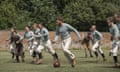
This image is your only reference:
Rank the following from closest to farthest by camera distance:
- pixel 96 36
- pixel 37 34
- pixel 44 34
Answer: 1. pixel 44 34
2. pixel 37 34
3. pixel 96 36

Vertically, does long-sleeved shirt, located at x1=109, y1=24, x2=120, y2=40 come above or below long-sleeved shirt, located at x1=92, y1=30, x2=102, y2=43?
above

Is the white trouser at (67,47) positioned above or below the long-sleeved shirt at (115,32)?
below

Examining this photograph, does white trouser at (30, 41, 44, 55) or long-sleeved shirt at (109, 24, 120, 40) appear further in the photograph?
white trouser at (30, 41, 44, 55)

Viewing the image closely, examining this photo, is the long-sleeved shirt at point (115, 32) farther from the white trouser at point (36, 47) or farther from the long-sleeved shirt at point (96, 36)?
the long-sleeved shirt at point (96, 36)

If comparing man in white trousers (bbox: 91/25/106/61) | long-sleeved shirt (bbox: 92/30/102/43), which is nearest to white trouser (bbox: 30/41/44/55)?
man in white trousers (bbox: 91/25/106/61)

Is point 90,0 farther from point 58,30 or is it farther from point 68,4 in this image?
point 58,30

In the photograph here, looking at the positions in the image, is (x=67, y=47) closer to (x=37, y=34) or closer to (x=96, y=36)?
(x=37, y=34)

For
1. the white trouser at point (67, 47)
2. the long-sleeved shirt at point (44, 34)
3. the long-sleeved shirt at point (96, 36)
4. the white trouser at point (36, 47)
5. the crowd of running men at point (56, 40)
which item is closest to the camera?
the crowd of running men at point (56, 40)

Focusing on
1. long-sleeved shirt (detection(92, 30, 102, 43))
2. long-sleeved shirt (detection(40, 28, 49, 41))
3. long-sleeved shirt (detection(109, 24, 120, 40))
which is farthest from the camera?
long-sleeved shirt (detection(92, 30, 102, 43))

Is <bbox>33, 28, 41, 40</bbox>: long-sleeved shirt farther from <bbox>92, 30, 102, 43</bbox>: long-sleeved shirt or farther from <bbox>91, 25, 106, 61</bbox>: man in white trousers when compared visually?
<bbox>92, 30, 102, 43</bbox>: long-sleeved shirt

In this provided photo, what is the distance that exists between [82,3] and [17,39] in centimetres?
3795

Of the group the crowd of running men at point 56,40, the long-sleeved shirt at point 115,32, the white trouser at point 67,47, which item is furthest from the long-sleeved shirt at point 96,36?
the long-sleeved shirt at point 115,32

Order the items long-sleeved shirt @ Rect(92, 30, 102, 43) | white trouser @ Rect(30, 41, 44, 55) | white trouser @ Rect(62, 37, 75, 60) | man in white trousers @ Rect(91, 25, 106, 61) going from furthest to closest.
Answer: long-sleeved shirt @ Rect(92, 30, 102, 43) < man in white trousers @ Rect(91, 25, 106, 61) < white trouser @ Rect(30, 41, 44, 55) < white trouser @ Rect(62, 37, 75, 60)

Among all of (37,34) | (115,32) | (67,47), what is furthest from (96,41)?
(115,32)
